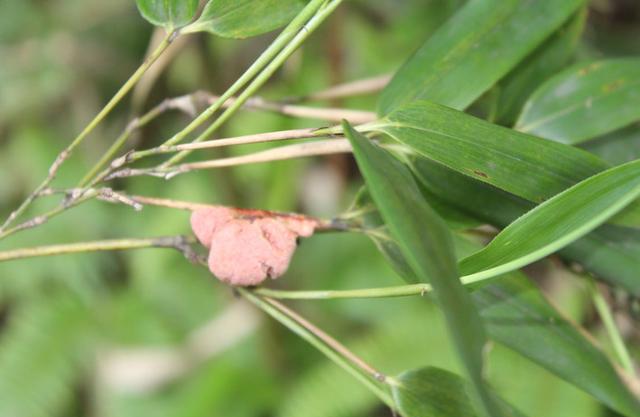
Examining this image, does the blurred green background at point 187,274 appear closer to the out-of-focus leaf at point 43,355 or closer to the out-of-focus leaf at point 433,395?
the out-of-focus leaf at point 43,355

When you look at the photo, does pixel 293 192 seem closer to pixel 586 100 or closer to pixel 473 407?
pixel 586 100

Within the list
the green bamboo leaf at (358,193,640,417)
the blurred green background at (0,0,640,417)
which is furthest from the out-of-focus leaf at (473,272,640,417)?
the blurred green background at (0,0,640,417)

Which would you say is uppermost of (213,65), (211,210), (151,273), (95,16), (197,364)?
(95,16)

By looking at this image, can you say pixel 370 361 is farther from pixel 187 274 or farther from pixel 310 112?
pixel 310 112

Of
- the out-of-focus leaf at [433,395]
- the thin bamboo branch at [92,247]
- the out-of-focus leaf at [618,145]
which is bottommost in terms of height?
the out-of-focus leaf at [433,395]

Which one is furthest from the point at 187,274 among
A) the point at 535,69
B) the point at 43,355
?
the point at 535,69

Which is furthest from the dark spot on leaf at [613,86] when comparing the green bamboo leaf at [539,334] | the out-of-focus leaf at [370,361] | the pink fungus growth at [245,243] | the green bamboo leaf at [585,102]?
Result: the out-of-focus leaf at [370,361]

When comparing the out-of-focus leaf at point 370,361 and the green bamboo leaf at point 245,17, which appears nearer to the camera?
the green bamboo leaf at point 245,17

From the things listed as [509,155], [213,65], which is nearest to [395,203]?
[509,155]
